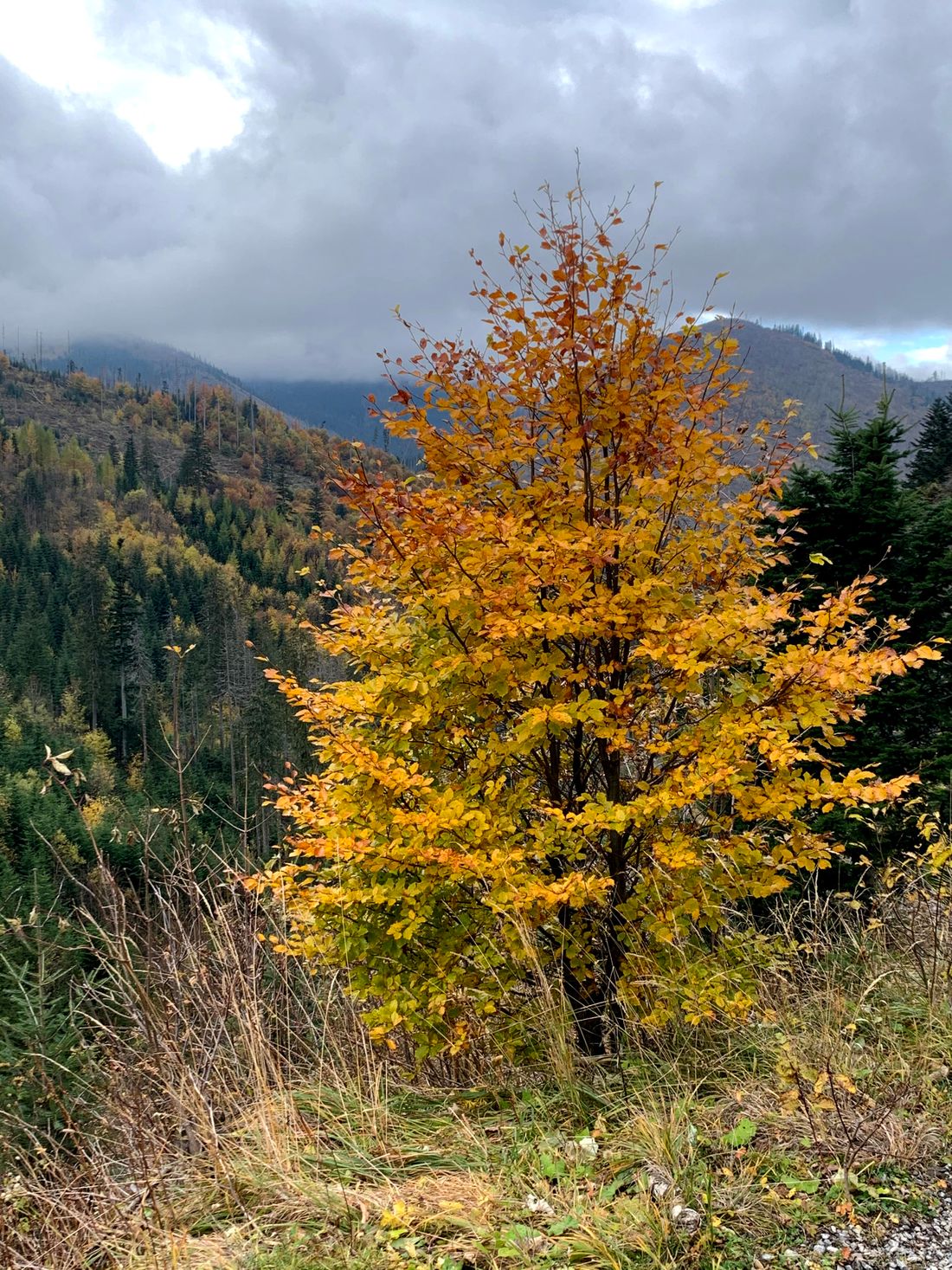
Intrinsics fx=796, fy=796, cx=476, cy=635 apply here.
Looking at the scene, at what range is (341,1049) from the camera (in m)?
3.69

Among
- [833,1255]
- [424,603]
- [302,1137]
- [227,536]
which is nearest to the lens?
[833,1255]

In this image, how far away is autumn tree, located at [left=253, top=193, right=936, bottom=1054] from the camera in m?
3.39

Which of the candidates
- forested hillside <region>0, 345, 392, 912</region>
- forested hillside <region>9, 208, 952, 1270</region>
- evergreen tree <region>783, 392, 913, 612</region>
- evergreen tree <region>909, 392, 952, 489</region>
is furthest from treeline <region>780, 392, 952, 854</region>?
evergreen tree <region>909, 392, 952, 489</region>

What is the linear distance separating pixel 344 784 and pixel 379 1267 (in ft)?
6.59

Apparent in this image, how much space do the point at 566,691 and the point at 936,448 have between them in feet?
136

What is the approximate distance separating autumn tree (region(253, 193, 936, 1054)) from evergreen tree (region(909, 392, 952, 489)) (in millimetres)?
33547

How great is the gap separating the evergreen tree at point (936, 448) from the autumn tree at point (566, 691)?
110 ft

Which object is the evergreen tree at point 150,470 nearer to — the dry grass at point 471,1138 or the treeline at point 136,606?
the treeline at point 136,606

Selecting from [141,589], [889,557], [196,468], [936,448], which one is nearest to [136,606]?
[141,589]

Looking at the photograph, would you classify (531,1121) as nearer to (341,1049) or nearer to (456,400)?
(341,1049)

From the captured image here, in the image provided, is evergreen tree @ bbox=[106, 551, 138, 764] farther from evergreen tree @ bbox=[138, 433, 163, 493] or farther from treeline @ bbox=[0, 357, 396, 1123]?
evergreen tree @ bbox=[138, 433, 163, 493]

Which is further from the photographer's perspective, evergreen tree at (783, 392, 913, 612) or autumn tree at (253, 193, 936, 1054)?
evergreen tree at (783, 392, 913, 612)

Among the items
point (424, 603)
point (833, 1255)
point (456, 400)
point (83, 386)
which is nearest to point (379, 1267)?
point (833, 1255)

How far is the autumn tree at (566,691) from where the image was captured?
11.1 feet
